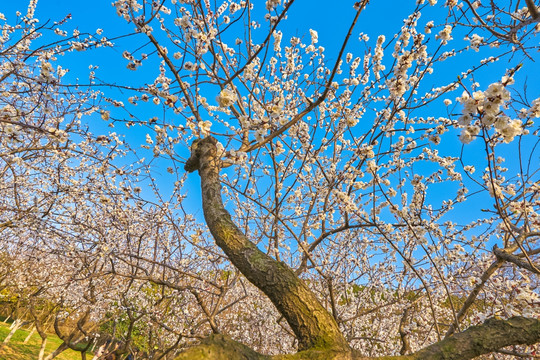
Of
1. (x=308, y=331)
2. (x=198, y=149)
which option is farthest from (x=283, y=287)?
(x=198, y=149)

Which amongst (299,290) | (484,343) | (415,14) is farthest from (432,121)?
(299,290)

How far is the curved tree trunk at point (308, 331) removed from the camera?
1295 millimetres

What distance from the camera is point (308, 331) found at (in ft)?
4.96

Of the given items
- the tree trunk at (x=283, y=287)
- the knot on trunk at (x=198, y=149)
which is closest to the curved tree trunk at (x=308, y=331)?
the tree trunk at (x=283, y=287)

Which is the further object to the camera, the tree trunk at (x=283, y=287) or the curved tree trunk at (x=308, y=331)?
the tree trunk at (x=283, y=287)

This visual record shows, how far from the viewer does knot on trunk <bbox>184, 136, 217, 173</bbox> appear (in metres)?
2.76

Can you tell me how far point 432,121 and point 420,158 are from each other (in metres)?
0.48

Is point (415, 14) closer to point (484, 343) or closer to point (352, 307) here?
point (484, 343)

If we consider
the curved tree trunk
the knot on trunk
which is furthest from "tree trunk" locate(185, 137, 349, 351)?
the knot on trunk

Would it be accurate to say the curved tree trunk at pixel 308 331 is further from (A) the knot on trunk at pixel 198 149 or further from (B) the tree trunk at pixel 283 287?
(A) the knot on trunk at pixel 198 149

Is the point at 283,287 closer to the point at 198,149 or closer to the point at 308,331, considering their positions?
the point at 308,331

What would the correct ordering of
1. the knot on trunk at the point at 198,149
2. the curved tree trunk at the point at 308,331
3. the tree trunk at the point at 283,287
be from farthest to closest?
the knot on trunk at the point at 198,149 < the tree trunk at the point at 283,287 < the curved tree trunk at the point at 308,331

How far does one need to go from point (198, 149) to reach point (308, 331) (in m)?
1.94

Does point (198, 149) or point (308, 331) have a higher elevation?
point (198, 149)
